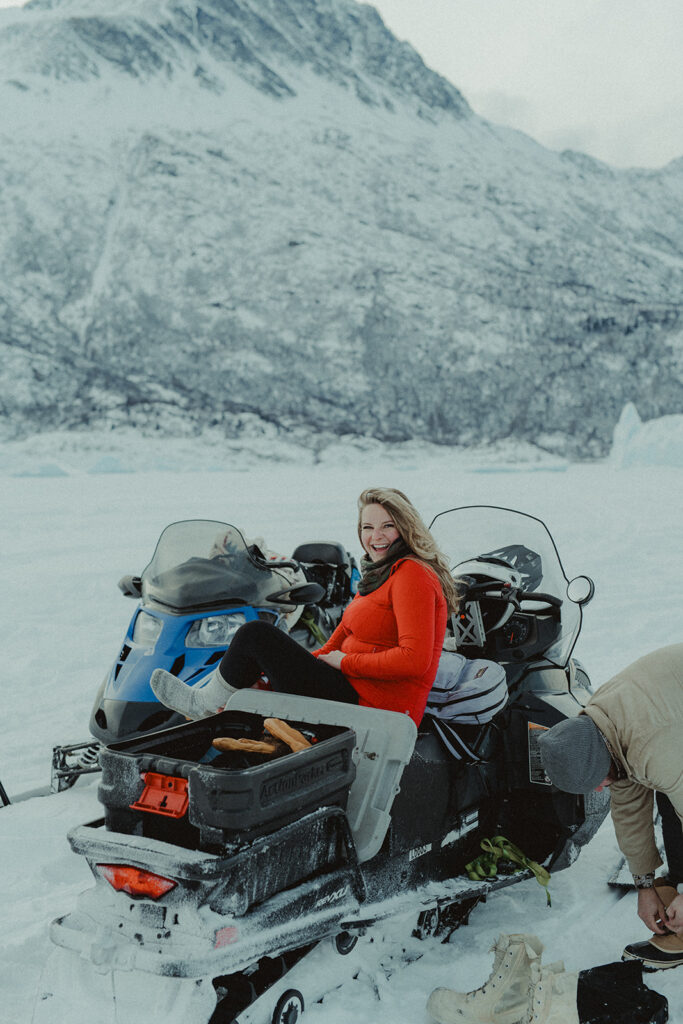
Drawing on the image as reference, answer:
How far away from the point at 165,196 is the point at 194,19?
35227mm

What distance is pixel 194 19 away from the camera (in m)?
67.9

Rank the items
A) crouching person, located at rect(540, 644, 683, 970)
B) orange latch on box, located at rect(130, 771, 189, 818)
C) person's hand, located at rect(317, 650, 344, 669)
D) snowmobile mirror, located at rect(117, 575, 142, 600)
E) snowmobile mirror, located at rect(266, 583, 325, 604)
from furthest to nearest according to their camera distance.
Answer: snowmobile mirror, located at rect(117, 575, 142, 600), snowmobile mirror, located at rect(266, 583, 325, 604), person's hand, located at rect(317, 650, 344, 669), crouching person, located at rect(540, 644, 683, 970), orange latch on box, located at rect(130, 771, 189, 818)

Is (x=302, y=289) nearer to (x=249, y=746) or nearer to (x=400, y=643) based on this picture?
(x=400, y=643)

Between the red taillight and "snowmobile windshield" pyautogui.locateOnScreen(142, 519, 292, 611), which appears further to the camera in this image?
"snowmobile windshield" pyautogui.locateOnScreen(142, 519, 292, 611)

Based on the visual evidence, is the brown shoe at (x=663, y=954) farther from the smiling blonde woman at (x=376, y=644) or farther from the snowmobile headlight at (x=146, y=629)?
the snowmobile headlight at (x=146, y=629)

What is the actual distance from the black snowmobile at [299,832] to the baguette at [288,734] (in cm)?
8

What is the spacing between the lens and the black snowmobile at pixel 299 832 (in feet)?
5.15

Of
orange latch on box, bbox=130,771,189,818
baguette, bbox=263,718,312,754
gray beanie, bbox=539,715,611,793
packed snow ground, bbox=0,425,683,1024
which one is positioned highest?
gray beanie, bbox=539,715,611,793

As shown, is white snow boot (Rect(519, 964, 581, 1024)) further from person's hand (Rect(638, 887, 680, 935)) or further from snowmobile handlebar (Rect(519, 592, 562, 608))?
snowmobile handlebar (Rect(519, 592, 562, 608))

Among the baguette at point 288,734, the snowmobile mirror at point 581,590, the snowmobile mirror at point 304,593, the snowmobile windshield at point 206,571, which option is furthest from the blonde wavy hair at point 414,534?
the snowmobile windshield at point 206,571

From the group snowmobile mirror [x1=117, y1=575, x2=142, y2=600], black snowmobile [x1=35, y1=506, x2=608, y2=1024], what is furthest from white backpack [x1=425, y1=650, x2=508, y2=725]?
snowmobile mirror [x1=117, y1=575, x2=142, y2=600]

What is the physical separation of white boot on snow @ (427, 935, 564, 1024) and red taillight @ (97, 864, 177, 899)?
2.67ft

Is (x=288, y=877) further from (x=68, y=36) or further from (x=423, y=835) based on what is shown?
(x=68, y=36)

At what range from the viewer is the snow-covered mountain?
38.8 meters
